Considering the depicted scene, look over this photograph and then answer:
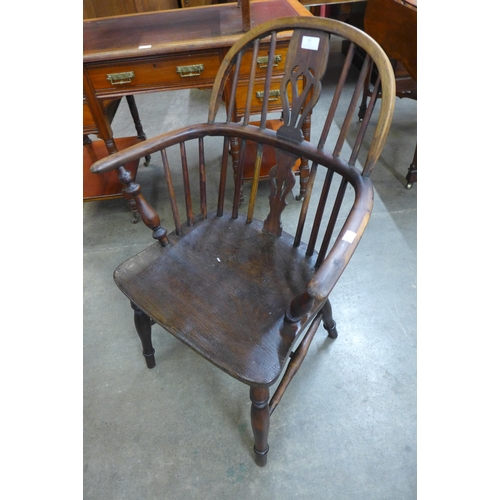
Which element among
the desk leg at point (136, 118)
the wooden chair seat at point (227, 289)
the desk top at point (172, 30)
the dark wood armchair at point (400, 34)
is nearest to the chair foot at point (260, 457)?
the wooden chair seat at point (227, 289)

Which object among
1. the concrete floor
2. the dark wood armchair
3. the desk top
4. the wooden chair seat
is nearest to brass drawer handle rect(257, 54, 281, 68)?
the desk top

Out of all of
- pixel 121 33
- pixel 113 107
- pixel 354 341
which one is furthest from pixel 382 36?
pixel 354 341

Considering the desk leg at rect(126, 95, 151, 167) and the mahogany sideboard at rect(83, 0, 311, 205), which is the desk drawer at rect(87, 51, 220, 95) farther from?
the desk leg at rect(126, 95, 151, 167)

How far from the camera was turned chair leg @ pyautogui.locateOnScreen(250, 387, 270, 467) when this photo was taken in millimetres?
875

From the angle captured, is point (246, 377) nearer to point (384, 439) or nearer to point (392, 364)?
point (384, 439)

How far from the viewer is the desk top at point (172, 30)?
147 cm

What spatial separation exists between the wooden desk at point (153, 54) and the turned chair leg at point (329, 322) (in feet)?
3.75

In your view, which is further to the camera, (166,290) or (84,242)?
(84,242)

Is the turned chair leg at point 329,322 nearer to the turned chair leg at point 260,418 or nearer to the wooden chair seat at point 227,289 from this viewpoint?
the wooden chair seat at point 227,289

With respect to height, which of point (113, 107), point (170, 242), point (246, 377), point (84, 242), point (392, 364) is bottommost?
point (392, 364)

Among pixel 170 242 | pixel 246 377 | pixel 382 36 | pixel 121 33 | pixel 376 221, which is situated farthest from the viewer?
pixel 382 36

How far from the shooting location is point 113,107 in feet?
6.35

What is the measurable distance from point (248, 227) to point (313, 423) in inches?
28.9

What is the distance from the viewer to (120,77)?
5.07ft
